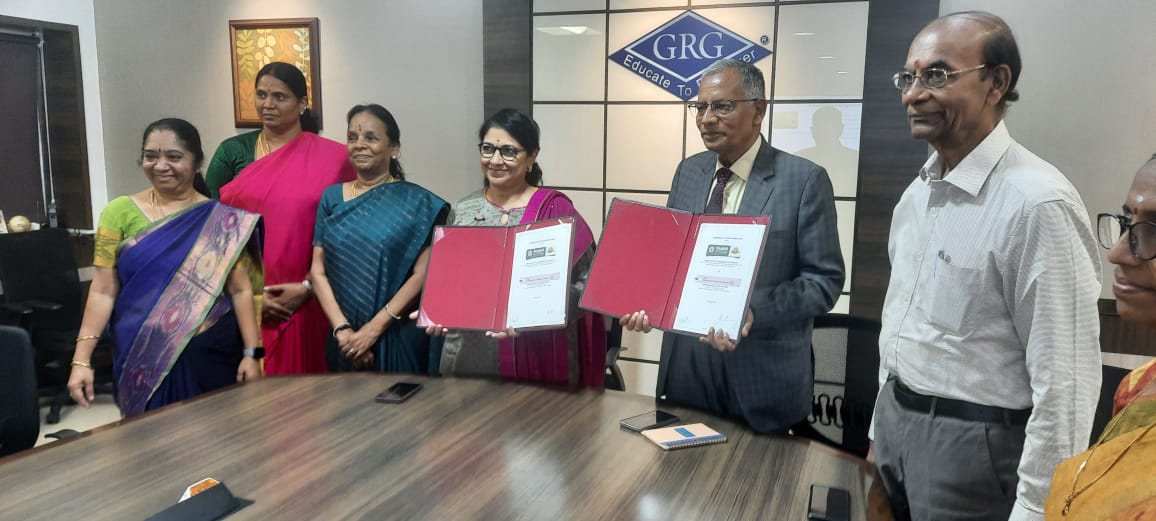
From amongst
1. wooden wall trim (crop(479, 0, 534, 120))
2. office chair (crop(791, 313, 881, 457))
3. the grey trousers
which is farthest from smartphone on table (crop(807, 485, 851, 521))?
wooden wall trim (crop(479, 0, 534, 120))

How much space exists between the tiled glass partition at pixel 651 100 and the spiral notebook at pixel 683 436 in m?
1.96

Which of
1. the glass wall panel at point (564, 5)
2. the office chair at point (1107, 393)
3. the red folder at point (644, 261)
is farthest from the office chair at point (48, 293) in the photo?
the office chair at point (1107, 393)

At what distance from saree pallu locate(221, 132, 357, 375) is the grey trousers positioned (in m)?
2.05

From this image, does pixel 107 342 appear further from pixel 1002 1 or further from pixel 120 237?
pixel 1002 1

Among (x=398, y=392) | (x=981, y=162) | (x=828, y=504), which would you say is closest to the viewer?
(x=828, y=504)

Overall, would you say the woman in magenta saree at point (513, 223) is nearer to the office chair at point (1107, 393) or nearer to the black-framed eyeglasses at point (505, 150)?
the black-framed eyeglasses at point (505, 150)

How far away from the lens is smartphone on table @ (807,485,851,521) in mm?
1147

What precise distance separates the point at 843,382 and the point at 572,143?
207 cm

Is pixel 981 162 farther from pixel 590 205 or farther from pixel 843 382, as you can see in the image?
pixel 590 205

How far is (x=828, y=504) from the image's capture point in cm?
118

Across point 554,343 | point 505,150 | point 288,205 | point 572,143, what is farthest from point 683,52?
point 288,205

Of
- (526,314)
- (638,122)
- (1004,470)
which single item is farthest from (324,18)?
(1004,470)

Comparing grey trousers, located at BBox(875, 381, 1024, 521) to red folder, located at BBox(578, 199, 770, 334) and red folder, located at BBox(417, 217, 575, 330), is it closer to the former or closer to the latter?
red folder, located at BBox(578, 199, 770, 334)

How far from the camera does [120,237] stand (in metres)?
2.19
